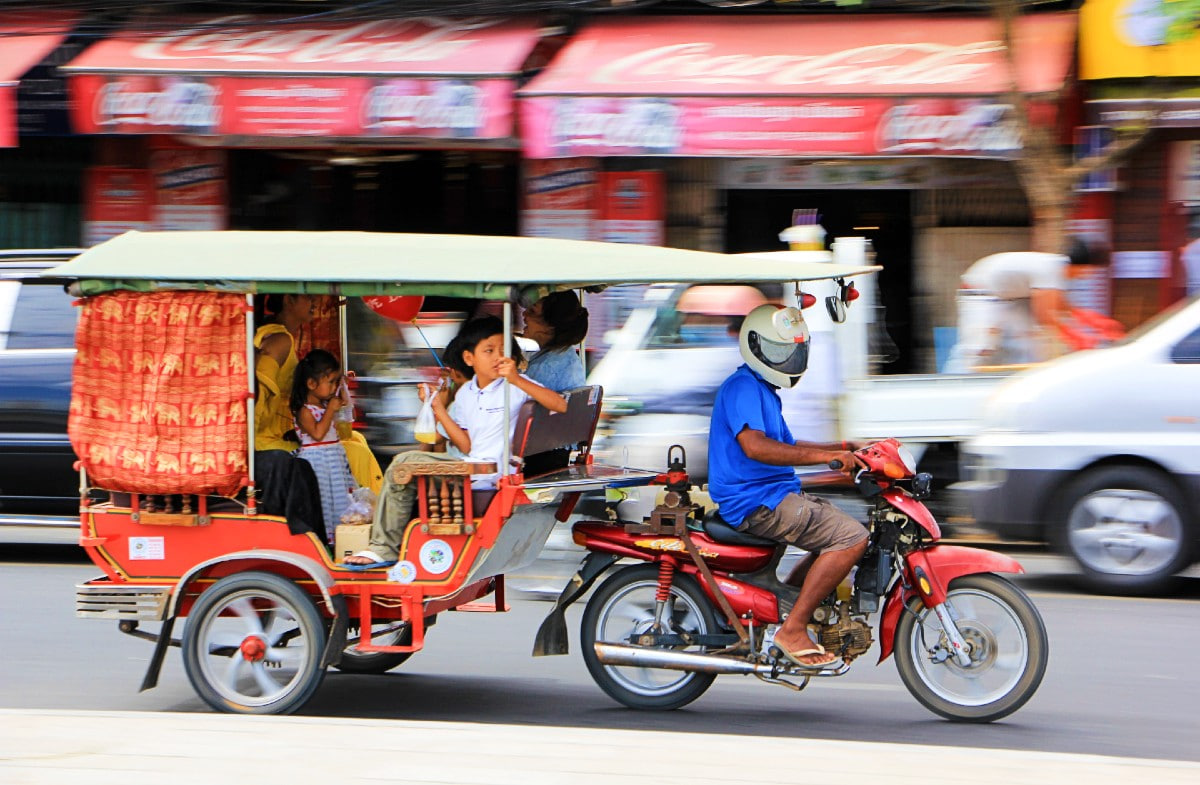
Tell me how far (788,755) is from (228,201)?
1098 cm

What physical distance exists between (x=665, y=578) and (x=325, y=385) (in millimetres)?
1559

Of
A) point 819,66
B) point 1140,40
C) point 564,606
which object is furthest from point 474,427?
point 1140,40

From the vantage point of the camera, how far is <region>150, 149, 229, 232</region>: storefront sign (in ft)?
47.5

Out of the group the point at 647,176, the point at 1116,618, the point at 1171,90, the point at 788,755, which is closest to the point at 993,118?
the point at 1171,90

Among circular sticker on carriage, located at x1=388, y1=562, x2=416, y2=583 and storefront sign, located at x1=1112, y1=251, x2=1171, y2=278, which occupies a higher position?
storefront sign, located at x1=1112, y1=251, x2=1171, y2=278

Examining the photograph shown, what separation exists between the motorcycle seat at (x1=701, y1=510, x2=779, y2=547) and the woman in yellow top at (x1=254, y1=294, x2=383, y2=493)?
5.00 feet

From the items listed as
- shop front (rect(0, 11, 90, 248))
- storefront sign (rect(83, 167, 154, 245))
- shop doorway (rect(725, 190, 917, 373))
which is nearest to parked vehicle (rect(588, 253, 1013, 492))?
shop doorway (rect(725, 190, 917, 373))

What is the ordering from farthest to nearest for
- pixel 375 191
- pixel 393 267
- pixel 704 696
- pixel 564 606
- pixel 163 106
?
pixel 375 191
pixel 163 106
pixel 704 696
pixel 564 606
pixel 393 267

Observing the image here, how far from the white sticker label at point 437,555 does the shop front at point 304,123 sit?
7647mm

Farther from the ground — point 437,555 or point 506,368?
point 506,368

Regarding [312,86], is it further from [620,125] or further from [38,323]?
[38,323]

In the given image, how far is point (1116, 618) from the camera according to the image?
8078mm

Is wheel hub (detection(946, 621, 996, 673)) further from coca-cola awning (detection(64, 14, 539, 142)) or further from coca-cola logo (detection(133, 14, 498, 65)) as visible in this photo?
coca-cola logo (detection(133, 14, 498, 65))

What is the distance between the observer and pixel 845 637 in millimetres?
5859
